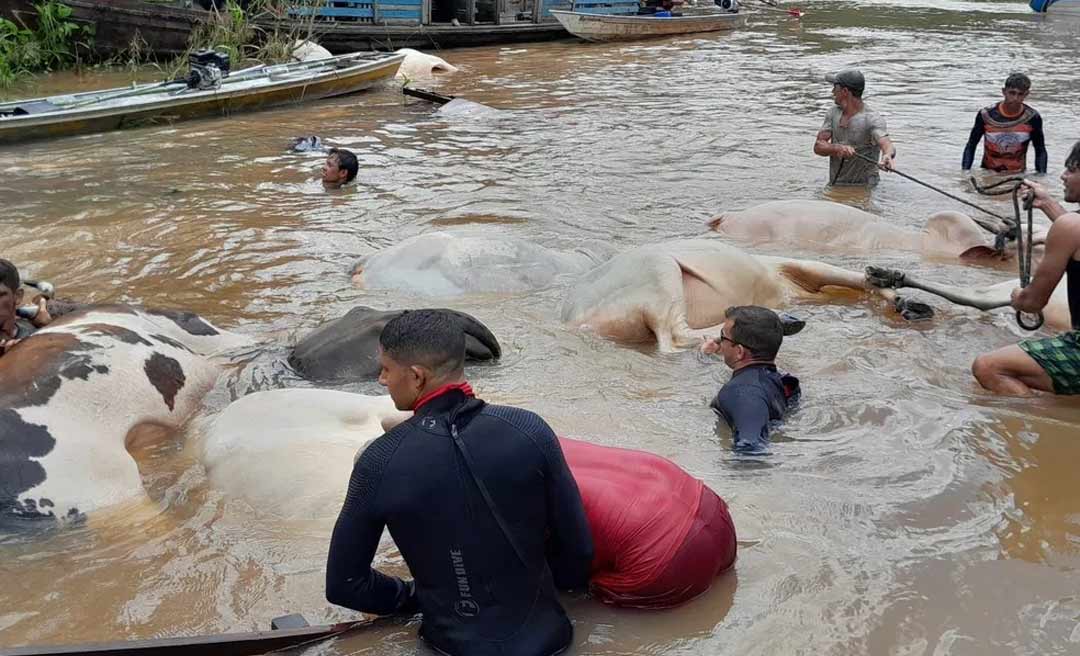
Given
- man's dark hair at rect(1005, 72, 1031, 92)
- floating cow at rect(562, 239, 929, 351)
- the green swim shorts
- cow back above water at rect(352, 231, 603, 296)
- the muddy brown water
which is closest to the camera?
the muddy brown water

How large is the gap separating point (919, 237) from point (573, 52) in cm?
1487

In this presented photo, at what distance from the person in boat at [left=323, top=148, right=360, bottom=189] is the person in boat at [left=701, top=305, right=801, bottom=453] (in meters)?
5.59

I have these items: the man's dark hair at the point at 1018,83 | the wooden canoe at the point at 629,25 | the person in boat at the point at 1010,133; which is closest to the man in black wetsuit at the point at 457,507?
the man's dark hair at the point at 1018,83

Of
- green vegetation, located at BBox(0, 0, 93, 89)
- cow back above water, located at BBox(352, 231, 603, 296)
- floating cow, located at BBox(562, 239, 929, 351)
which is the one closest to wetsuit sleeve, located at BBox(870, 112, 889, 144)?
floating cow, located at BBox(562, 239, 929, 351)

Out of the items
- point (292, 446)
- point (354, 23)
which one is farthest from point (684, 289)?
point (354, 23)

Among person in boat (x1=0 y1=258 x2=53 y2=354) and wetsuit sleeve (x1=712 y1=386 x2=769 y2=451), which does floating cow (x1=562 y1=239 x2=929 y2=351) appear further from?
person in boat (x1=0 y1=258 x2=53 y2=354)

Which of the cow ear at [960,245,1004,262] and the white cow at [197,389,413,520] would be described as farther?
the cow ear at [960,245,1004,262]

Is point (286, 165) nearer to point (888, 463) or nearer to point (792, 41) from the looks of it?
point (888, 463)

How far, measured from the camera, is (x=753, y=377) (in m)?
4.63

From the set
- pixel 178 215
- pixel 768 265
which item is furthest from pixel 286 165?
pixel 768 265

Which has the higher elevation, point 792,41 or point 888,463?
point 792,41

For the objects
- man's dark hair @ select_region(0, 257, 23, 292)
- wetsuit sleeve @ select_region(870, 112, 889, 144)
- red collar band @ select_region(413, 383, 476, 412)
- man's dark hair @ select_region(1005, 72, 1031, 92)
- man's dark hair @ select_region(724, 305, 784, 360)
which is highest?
man's dark hair @ select_region(1005, 72, 1031, 92)

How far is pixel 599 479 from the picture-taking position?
3223 mm

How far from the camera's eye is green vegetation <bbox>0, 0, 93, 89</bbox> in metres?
15.9
